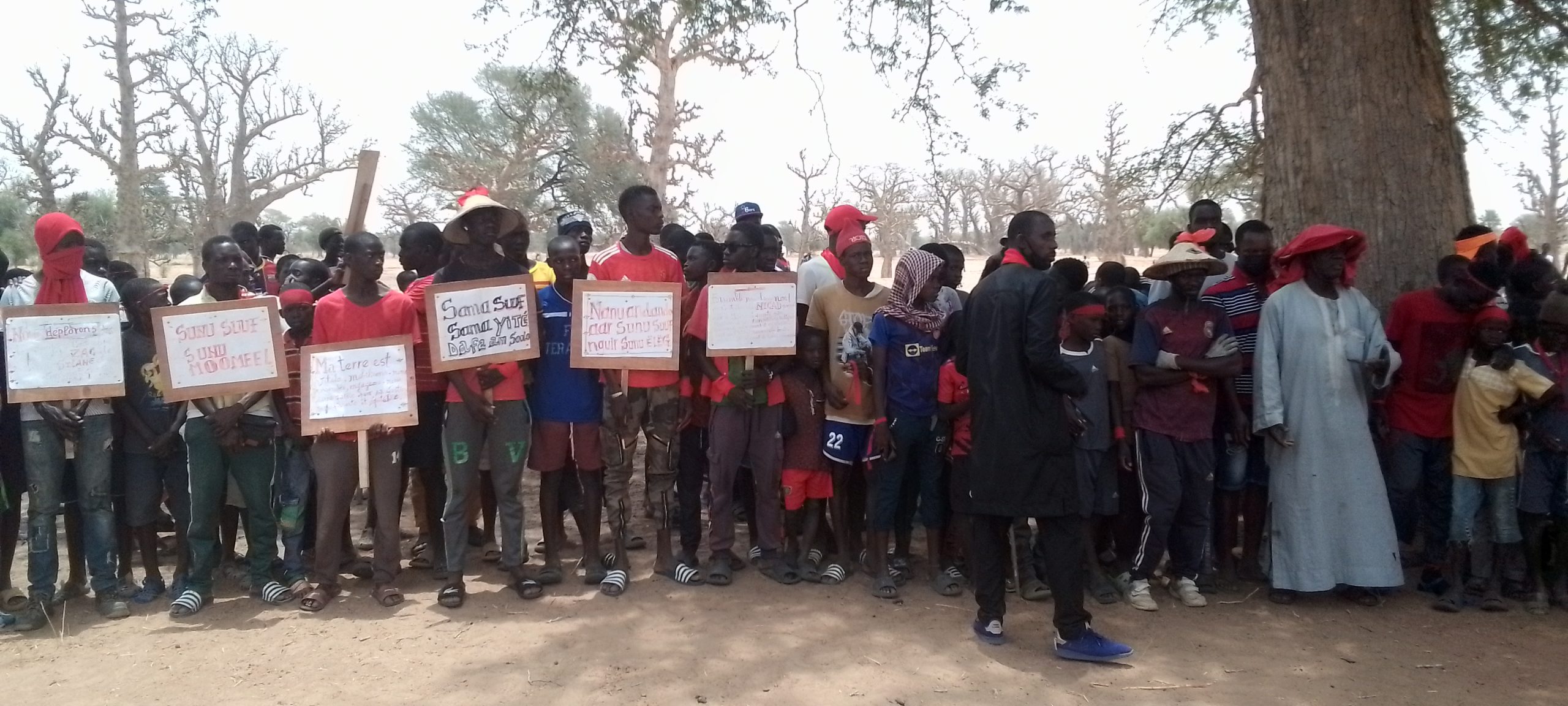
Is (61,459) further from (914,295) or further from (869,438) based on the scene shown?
(914,295)

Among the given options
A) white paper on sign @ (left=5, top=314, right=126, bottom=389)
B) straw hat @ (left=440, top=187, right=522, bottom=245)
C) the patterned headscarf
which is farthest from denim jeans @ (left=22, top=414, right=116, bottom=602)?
the patterned headscarf

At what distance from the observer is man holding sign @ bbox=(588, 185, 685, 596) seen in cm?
518

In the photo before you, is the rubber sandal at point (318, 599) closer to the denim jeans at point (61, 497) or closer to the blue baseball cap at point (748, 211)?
the denim jeans at point (61, 497)

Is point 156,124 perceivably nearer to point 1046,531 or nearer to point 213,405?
point 213,405

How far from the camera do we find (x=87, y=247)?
645 centimetres

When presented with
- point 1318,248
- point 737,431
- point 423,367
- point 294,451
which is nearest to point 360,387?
point 423,367

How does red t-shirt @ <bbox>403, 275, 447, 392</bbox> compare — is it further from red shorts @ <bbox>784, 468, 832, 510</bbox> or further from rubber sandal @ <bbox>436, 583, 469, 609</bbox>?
red shorts @ <bbox>784, 468, 832, 510</bbox>

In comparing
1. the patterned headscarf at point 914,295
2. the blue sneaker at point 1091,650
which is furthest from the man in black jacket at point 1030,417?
→ the patterned headscarf at point 914,295

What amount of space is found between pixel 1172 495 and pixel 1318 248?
143cm

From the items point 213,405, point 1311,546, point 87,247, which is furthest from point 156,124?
point 1311,546

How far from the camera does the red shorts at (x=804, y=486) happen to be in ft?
17.6

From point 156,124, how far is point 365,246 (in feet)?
79.5

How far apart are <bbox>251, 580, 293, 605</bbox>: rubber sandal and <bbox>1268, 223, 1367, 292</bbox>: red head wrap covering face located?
544cm

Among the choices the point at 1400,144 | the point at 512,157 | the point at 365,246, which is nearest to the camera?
the point at 365,246
